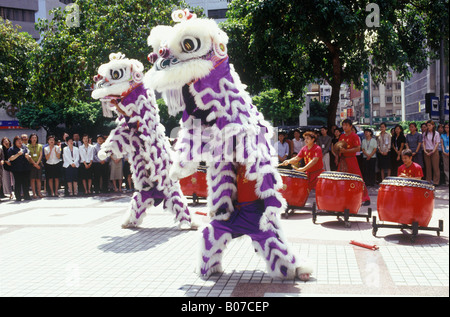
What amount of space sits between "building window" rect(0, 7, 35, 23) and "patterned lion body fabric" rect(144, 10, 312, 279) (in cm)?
4090

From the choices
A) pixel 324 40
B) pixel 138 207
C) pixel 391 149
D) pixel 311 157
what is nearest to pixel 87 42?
pixel 324 40

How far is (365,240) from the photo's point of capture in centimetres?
611

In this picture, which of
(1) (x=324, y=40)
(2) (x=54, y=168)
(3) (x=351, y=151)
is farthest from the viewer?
(2) (x=54, y=168)

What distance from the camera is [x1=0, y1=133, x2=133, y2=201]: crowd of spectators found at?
11.8 meters

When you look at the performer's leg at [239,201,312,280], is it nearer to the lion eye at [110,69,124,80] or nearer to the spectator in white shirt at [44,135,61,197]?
the lion eye at [110,69,124,80]

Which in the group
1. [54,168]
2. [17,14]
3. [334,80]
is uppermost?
[17,14]

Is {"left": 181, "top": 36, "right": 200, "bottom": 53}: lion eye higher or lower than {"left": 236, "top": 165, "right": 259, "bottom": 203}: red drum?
higher

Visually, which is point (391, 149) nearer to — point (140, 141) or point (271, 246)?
point (140, 141)

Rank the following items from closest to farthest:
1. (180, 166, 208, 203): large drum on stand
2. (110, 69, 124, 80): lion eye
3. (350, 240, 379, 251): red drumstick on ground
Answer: (350, 240, 379, 251): red drumstick on ground → (110, 69, 124, 80): lion eye → (180, 166, 208, 203): large drum on stand

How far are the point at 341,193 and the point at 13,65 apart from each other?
13696 mm

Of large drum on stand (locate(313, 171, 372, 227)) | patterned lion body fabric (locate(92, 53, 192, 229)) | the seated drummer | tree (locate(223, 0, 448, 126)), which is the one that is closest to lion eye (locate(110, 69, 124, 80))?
patterned lion body fabric (locate(92, 53, 192, 229))

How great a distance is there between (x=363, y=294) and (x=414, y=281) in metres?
0.66

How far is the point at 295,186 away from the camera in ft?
26.0
